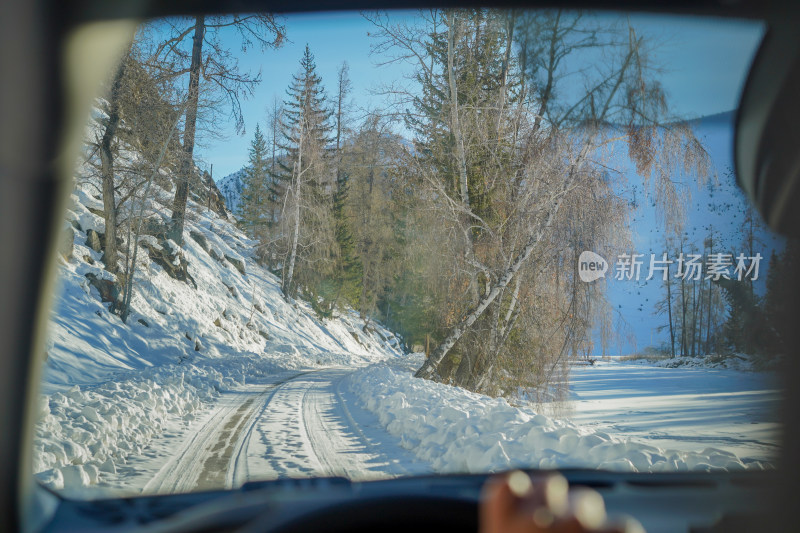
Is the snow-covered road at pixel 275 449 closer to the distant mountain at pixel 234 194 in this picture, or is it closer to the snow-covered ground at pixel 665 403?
the snow-covered ground at pixel 665 403

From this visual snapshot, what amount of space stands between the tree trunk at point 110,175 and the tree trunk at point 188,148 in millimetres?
1863

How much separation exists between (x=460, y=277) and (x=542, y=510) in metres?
11.8

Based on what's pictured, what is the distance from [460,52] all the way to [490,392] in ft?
27.1

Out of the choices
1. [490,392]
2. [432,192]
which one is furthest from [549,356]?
[432,192]

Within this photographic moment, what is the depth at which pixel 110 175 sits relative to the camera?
14.2 meters

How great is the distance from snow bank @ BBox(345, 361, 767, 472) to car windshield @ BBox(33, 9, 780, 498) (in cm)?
4

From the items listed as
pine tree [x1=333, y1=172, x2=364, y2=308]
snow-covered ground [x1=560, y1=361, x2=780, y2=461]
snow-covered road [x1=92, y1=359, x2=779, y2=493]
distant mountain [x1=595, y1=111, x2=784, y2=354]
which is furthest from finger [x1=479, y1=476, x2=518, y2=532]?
pine tree [x1=333, y1=172, x2=364, y2=308]

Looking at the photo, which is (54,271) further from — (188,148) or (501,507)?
(188,148)

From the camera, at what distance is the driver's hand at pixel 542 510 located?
2.13 ft

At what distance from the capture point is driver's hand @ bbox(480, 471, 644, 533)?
65cm

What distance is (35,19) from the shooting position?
2.21m


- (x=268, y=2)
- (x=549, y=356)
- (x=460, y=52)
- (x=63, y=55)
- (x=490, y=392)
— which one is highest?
(x=460, y=52)

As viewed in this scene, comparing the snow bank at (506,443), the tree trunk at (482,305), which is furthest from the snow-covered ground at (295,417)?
the tree trunk at (482,305)

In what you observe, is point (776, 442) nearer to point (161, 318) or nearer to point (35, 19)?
point (35, 19)
